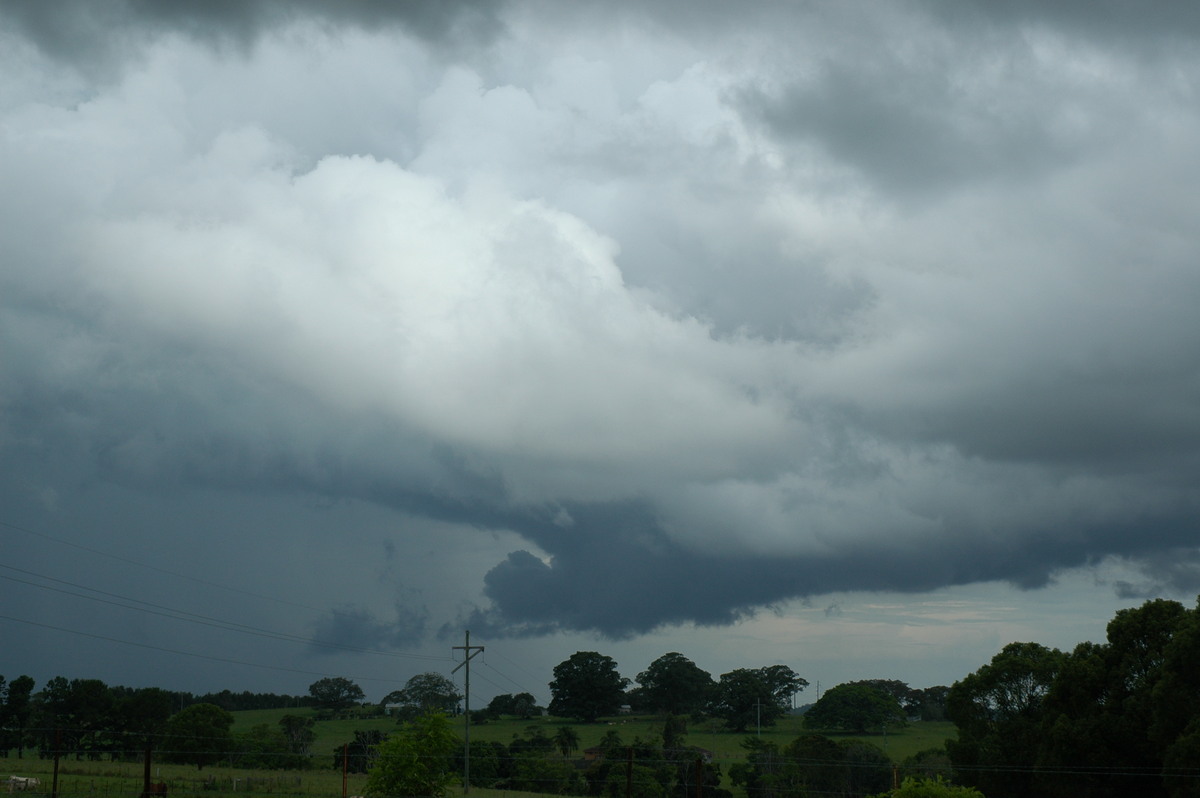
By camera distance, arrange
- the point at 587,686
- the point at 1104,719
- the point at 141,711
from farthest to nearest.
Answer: the point at 587,686, the point at 141,711, the point at 1104,719

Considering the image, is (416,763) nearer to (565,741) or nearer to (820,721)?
(565,741)

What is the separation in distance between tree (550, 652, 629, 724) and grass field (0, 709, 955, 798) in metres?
2.78

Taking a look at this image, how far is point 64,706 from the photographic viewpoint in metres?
132

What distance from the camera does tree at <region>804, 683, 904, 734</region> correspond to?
502ft

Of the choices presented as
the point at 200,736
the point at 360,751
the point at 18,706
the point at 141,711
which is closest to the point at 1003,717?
the point at 200,736

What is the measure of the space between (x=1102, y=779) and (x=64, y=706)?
121369mm

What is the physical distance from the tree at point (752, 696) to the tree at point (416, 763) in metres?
100

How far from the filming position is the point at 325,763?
120750 mm

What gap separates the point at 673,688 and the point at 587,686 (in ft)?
71.6

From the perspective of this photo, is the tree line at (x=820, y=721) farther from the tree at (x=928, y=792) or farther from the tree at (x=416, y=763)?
the tree at (x=928, y=792)

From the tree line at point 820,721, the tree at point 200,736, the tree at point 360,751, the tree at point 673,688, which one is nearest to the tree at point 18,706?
the tree line at point 820,721

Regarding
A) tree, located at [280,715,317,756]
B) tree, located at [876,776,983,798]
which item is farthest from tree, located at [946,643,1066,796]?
tree, located at [280,715,317,756]

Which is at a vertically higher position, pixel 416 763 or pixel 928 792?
pixel 416 763

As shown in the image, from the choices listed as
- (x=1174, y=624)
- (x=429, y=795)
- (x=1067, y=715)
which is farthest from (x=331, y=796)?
(x=1174, y=624)
